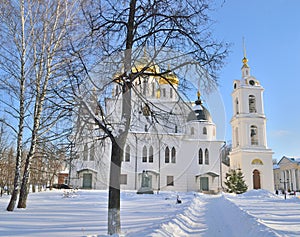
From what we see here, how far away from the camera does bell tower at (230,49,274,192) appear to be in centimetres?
3972

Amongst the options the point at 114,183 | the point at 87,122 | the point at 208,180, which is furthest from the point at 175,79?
the point at 208,180

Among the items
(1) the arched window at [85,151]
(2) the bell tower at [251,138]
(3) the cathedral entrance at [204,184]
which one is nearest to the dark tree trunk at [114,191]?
(1) the arched window at [85,151]

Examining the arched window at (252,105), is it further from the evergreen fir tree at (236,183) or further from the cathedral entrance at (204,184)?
the cathedral entrance at (204,184)

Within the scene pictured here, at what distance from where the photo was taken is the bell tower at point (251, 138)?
1564 inches

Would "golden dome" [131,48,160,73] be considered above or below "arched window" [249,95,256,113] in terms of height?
below

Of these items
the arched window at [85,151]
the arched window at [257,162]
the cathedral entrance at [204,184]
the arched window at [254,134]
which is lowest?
the cathedral entrance at [204,184]

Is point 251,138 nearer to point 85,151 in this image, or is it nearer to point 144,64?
point 144,64

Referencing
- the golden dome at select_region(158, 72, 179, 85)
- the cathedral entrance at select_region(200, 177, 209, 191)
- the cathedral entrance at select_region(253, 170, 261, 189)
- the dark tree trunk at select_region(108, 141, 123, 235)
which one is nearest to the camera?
the dark tree trunk at select_region(108, 141, 123, 235)

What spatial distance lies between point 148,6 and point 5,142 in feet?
75.9

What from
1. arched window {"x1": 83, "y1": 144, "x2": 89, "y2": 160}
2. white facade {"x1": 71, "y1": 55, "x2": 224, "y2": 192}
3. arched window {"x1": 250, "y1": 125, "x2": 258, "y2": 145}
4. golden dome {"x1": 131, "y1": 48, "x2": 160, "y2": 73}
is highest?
arched window {"x1": 250, "y1": 125, "x2": 258, "y2": 145}

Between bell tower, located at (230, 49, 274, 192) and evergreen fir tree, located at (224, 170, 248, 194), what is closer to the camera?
evergreen fir tree, located at (224, 170, 248, 194)

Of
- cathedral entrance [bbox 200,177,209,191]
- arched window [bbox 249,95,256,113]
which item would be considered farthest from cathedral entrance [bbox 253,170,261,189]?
arched window [bbox 249,95,256,113]

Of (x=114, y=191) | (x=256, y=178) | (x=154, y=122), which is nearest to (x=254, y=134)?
(x=256, y=178)

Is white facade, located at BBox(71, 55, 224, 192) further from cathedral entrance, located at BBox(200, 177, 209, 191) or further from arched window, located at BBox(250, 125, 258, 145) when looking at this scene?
arched window, located at BBox(250, 125, 258, 145)
